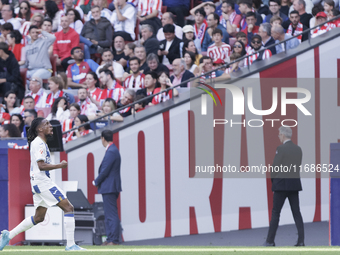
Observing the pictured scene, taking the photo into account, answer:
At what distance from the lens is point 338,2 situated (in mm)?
14328

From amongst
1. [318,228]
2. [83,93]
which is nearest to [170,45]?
[83,93]

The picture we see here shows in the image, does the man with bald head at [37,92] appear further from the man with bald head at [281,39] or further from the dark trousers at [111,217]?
the man with bald head at [281,39]

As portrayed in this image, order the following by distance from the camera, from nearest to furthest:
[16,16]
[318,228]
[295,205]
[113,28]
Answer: [295,205], [318,228], [113,28], [16,16]

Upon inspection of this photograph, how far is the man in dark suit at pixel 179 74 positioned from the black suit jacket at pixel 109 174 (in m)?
2.75

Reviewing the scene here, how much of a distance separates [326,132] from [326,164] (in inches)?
26.9

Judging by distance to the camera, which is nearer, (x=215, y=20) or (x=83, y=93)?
(x=83, y=93)

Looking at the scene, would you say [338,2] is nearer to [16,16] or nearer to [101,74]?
[101,74]

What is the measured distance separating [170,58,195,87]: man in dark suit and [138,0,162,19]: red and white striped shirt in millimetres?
3745

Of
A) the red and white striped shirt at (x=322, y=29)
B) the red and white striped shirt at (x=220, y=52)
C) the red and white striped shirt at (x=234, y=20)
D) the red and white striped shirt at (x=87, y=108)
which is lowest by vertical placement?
the red and white striped shirt at (x=87, y=108)

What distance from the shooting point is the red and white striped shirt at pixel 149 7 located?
669 inches

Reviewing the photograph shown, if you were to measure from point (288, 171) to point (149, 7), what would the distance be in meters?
8.13

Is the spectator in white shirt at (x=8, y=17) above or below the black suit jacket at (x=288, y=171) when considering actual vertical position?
above

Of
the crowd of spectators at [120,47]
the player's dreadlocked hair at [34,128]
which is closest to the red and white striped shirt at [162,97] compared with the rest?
the crowd of spectators at [120,47]

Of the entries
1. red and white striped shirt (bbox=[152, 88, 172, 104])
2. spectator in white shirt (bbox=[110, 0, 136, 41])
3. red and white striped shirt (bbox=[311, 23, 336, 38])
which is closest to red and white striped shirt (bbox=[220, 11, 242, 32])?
spectator in white shirt (bbox=[110, 0, 136, 41])
